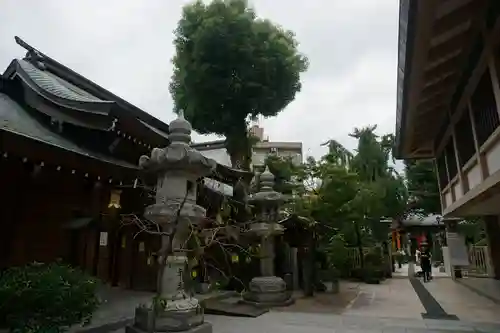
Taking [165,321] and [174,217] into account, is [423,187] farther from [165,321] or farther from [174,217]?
[165,321]

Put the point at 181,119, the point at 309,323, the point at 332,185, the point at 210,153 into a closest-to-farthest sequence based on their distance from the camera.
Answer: the point at 181,119
the point at 309,323
the point at 332,185
the point at 210,153

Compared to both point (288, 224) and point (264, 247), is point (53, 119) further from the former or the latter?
point (288, 224)

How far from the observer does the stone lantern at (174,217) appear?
530cm

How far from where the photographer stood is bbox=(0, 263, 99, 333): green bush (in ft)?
13.6

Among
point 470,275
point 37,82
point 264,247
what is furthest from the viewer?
point 470,275

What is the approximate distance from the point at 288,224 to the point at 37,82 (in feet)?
26.3

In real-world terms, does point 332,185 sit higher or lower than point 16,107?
lower

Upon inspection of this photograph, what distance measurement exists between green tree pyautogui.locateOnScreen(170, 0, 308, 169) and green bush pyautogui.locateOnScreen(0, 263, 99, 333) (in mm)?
11125

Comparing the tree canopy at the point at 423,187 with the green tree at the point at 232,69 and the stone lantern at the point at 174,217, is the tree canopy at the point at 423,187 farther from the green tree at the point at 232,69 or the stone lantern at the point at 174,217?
the stone lantern at the point at 174,217

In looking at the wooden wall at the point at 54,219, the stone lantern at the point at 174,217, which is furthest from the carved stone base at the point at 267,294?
the wooden wall at the point at 54,219

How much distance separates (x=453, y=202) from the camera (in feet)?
34.6

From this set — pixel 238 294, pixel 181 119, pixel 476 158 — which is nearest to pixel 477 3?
pixel 476 158

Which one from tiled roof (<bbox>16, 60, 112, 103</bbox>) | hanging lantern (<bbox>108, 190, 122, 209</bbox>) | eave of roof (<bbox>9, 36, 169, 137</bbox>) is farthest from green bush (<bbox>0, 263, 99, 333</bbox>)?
eave of roof (<bbox>9, 36, 169, 137</bbox>)

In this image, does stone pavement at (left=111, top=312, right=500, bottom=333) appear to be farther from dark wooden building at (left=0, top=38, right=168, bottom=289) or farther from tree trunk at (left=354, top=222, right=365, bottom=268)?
tree trunk at (left=354, top=222, right=365, bottom=268)
